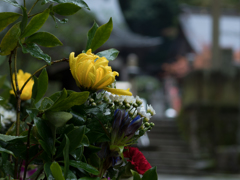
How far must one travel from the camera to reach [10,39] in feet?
1.66

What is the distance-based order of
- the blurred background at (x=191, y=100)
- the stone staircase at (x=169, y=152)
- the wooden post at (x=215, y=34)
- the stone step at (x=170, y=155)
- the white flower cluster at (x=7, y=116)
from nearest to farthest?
the white flower cluster at (x=7, y=116) < the blurred background at (x=191, y=100) < the stone staircase at (x=169, y=152) < the stone step at (x=170, y=155) < the wooden post at (x=215, y=34)

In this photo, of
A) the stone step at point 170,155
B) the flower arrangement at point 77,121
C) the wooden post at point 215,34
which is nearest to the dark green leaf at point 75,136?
the flower arrangement at point 77,121

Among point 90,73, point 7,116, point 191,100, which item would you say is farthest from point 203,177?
point 90,73

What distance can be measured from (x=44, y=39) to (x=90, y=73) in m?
0.11

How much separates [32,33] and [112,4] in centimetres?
1083

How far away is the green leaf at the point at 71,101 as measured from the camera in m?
0.45

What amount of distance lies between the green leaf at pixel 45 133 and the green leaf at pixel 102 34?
0.18 meters

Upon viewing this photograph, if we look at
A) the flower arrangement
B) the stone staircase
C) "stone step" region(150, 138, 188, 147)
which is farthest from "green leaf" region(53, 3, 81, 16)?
"stone step" region(150, 138, 188, 147)

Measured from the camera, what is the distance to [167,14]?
17.3m

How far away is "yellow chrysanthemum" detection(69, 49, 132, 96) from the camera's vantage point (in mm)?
489

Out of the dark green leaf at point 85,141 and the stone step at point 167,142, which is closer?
the dark green leaf at point 85,141

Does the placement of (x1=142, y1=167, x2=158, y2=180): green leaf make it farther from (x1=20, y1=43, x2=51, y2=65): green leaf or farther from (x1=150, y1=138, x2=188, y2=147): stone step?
(x1=150, y1=138, x2=188, y2=147): stone step

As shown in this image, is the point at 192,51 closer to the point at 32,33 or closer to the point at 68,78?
the point at 68,78

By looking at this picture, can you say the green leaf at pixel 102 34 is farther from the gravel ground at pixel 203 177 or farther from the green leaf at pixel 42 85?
the gravel ground at pixel 203 177
